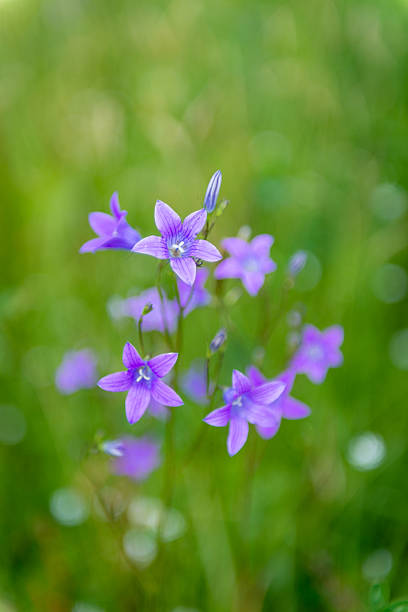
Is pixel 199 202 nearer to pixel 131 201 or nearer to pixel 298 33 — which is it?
pixel 131 201

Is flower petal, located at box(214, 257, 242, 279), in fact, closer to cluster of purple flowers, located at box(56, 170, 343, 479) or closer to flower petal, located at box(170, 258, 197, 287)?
cluster of purple flowers, located at box(56, 170, 343, 479)

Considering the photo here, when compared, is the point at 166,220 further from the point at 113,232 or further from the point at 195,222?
the point at 113,232

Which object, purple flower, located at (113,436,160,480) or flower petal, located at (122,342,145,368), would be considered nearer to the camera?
flower petal, located at (122,342,145,368)

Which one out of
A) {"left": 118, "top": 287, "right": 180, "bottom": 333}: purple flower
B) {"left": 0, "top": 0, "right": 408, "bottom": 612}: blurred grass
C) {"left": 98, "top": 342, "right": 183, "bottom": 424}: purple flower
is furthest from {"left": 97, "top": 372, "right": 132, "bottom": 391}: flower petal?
{"left": 0, "top": 0, "right": 408, "bottom": 612}: blurred grass

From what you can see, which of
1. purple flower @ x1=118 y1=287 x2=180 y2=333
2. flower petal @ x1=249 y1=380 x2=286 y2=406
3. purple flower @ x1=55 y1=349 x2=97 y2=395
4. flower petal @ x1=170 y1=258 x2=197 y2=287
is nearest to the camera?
flower petal @ x1=170 y1=258 x2=197 y2=287

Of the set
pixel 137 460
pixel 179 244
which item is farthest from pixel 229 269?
pixel 137 460

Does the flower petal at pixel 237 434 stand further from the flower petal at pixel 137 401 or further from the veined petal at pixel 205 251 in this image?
the veined petal at pixel 205 251
